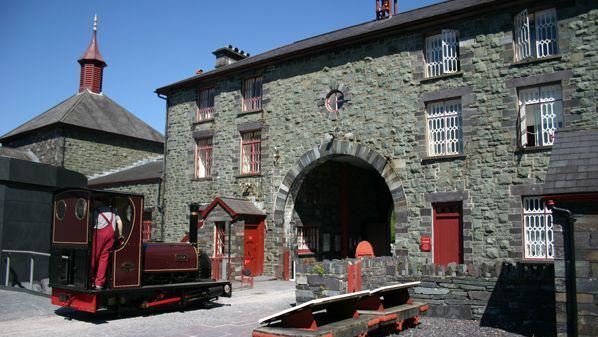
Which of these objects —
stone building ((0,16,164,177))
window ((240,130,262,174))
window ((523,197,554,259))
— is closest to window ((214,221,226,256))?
window ((240,130,262,174))

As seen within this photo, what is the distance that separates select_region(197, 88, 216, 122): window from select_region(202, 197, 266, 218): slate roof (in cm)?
448

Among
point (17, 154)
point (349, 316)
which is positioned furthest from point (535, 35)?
point (17, 154)

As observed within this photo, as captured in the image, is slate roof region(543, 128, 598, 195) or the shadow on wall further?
the shadow on wall

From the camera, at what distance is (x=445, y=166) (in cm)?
1441

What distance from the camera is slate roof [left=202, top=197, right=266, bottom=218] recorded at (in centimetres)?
1695

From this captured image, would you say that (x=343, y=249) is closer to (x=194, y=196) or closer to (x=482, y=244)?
(x=194, y=196)

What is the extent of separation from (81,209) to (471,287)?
24.1 feet

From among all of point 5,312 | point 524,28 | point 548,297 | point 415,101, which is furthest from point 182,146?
point 548,297

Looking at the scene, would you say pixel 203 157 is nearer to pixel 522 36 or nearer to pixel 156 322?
pixel 156 322

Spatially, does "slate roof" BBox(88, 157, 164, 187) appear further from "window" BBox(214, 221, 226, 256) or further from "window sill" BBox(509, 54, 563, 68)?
"window sill" BBox(509, 54, 563, 68)

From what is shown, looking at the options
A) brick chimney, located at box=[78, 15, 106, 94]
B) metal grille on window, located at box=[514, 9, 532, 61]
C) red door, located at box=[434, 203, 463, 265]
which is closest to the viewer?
metal grille on window, located at box=[514, 9, 532, 61]

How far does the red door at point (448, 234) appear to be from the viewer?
14148mm

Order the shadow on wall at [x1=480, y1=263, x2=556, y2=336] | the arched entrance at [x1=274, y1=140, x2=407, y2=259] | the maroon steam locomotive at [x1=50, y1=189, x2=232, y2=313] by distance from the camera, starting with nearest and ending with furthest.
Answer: the shadow on wall at [x1=480, y1=263, x2=556, y2=336] → the maroon steam locomotive at [x1=50, y1=189, x2=232, y2=313] → the arched entrance at [x1=274, y1=140, x2=407, y2=259]

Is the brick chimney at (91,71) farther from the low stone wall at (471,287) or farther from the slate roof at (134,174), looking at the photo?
the low stone wall at (471,287)
